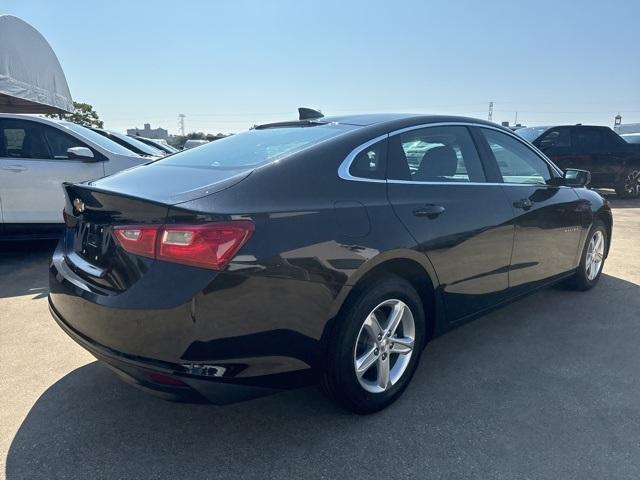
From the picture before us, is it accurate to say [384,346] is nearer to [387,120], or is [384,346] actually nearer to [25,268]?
[387,120]

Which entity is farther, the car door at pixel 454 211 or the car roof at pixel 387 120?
the car roof at pixel 387 120

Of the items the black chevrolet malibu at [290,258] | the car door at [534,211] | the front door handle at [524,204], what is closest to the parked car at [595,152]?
the car door at [534,211]

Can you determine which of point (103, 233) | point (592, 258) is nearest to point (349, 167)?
point (103, 233)

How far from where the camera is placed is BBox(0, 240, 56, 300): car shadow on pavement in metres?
4.65

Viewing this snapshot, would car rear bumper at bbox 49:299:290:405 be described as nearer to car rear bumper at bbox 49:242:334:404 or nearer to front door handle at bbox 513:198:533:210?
car rear bumper at bbox 49:242:334:404

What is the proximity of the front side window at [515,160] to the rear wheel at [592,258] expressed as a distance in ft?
3.19

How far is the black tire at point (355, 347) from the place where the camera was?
233 cm

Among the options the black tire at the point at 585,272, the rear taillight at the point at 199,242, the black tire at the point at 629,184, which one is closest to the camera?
the rear taillight at the point at 199,242

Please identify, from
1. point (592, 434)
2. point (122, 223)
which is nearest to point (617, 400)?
point (592, 434)

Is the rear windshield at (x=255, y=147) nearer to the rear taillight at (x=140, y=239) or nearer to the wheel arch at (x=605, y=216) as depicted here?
the rear taillight at (x=140, y=239)

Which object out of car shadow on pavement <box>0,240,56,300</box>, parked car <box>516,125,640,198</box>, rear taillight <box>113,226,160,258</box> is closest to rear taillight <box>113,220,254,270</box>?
rear taillight <box>113,226,160,258</box>

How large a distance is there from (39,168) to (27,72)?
1066 cm

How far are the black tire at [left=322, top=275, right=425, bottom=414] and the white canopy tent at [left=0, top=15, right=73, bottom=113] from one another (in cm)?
1337

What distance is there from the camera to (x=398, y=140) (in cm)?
278
